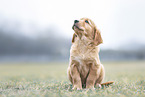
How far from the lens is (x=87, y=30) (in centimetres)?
376

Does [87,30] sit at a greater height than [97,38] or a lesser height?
greater

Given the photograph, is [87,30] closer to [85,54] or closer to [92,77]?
[85,54]

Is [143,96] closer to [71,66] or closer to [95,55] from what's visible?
[95,55]

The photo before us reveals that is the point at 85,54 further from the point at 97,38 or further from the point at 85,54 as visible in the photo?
the point at 97,38

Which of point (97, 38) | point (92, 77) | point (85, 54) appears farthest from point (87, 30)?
point (92, 77)

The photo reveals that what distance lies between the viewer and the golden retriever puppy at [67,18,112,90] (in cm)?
364

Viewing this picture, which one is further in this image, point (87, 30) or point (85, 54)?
point (87, 30)

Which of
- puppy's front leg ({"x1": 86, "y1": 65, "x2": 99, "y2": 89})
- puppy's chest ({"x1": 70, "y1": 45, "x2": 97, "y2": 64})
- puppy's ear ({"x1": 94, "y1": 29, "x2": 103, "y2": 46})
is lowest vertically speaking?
puppy's front leg ({"x1": 86, "y1": 65, "x2": 99, "y2": 89})

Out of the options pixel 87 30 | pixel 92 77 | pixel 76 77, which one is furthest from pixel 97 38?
pixel 76 77

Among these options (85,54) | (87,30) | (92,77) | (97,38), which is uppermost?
(87,30)

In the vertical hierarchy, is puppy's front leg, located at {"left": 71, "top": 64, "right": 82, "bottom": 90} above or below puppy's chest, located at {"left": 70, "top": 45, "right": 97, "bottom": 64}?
below

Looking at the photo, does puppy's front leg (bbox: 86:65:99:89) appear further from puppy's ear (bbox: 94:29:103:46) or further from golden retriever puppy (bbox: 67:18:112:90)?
puppy's ear (bbox: 94:29:103:46)

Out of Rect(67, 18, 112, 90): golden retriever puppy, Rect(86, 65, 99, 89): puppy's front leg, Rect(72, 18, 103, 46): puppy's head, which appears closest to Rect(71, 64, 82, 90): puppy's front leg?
Rect(67, 18, 112, 90): golden retriever puppy

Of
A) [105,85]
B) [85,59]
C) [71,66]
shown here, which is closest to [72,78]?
[71,66]
